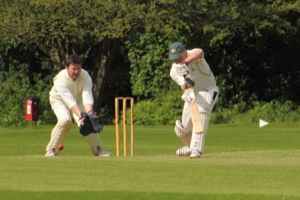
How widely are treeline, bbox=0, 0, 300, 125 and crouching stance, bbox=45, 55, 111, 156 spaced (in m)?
17.7

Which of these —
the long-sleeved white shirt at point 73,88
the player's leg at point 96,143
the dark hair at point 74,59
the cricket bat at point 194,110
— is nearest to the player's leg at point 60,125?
the long-sleeved white shirt at point 73,88

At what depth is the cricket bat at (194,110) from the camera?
62.5ft

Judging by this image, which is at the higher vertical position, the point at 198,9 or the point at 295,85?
the point at 198,9

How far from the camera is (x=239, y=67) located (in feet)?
141

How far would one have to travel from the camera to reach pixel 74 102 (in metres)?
20.2

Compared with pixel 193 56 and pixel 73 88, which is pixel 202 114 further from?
pixel 73 88

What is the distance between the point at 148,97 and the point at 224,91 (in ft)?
8.20

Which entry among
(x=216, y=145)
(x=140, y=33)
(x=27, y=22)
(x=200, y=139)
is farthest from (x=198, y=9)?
(x=200, y=139)

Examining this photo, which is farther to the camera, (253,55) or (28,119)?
(253,55)

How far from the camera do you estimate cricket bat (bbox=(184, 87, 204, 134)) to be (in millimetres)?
19052

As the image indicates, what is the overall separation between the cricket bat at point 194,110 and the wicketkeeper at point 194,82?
2.9 inches

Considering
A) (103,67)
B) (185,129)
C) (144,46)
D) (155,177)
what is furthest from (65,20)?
(155,177)

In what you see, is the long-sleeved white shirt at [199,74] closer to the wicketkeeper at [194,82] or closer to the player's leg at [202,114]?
the wicketkeeper at [194,82]

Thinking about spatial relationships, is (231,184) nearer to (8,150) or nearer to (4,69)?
(8,150)
